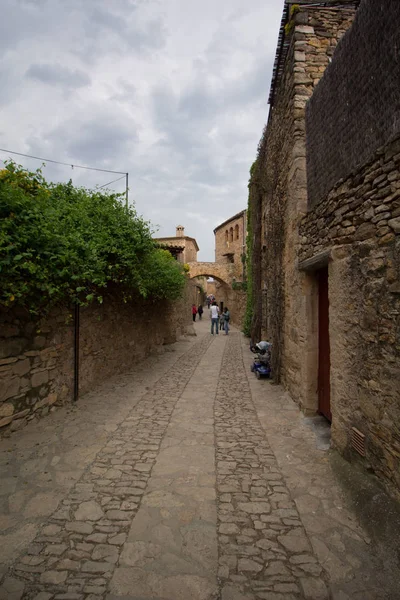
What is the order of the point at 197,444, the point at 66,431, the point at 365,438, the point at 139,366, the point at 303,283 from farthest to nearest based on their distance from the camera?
the point at 139,366 < the point at 303,283 < the point at 66,431 < the point at 197,444 < the point at 365,438

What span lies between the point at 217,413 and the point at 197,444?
120 cm

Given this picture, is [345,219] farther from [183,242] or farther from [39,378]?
[183,242]

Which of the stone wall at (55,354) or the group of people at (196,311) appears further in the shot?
the group of people at (196,311)

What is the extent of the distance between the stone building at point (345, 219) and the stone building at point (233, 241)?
16.4m

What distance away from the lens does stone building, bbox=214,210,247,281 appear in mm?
23703

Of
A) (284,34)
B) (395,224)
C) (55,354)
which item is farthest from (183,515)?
(284,34)

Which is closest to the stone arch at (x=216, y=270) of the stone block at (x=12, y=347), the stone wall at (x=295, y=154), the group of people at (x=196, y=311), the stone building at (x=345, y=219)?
the group of people at (x=196, y=311)

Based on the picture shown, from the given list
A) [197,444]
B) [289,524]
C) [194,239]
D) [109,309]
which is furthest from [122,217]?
[194,239]

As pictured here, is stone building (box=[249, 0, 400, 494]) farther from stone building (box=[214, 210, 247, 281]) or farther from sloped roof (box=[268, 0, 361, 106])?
stone building (box=[214, 210, 247, 281])

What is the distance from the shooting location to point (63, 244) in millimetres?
4832

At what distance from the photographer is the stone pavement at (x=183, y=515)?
7.04 ft

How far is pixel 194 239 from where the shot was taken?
33.1 metres

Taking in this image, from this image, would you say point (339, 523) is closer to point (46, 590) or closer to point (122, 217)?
point (46, 590)

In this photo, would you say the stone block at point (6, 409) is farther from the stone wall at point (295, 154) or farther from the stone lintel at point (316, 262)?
the stone lintel at point (316, 262)
